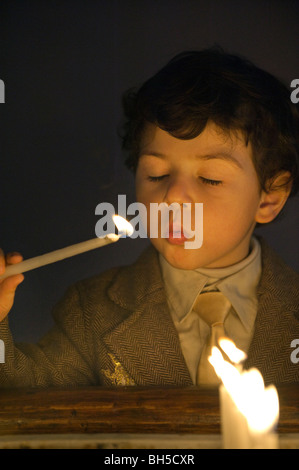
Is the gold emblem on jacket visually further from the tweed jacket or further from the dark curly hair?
the dark curly hair

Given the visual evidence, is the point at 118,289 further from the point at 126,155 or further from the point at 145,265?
the point at 126,155

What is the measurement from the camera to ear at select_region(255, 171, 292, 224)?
0.98m

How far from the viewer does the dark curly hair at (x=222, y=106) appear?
0.91 meters

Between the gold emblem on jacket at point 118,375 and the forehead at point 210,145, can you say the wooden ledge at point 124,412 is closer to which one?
the gold emblem on jacket at point 118,375

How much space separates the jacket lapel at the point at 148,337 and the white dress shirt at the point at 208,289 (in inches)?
0.9

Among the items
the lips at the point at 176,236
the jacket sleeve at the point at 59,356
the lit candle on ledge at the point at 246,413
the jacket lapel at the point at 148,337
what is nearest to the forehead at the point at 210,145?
the lips at the point at 176,236

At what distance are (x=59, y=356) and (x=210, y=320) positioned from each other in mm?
291

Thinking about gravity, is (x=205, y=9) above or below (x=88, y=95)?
above

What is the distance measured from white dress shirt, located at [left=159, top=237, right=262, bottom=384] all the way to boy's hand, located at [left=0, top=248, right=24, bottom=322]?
0.30 metres

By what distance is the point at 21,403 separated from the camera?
0.81m

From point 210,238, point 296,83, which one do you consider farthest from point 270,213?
point 296,83

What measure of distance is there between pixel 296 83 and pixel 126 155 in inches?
13.5
